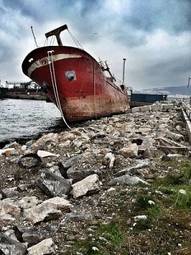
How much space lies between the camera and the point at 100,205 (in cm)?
532

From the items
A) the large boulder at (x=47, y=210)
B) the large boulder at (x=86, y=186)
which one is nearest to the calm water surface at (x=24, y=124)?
the large boulder at (x=86, y=186)

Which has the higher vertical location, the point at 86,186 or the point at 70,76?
the point at 70,76

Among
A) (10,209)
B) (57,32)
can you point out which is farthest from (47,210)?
(57,32)

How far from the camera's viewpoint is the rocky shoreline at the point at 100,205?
413cm

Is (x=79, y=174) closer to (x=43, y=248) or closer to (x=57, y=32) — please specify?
(x=43, y=248)

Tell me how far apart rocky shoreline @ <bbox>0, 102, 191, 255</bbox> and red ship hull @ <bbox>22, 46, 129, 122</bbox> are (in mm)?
13410

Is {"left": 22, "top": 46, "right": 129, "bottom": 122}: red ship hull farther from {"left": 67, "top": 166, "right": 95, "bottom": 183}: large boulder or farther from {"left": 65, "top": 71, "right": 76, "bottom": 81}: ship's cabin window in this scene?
{"left": 67, "top": 166, "right": 95, "bottom": 183}: large boulder

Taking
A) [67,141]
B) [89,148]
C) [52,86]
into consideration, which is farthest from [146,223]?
[52,86]

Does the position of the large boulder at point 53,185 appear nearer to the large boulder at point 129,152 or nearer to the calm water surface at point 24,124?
the large boulder at point 129,152

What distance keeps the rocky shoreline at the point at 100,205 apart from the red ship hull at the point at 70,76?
13410 mm

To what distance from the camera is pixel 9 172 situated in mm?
8109

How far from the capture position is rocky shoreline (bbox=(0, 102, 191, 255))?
13.6 feet

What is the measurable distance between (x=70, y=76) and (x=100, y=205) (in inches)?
668

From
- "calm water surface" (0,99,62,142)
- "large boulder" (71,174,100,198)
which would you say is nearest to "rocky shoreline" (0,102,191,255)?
"large boulder" (71,174,100,198)
